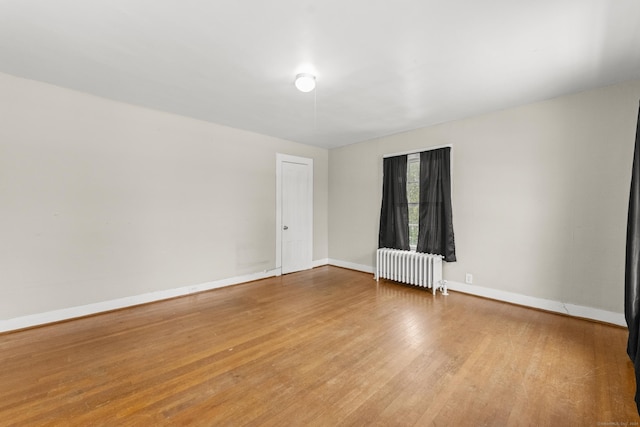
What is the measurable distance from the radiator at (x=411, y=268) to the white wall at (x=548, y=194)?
29 cm

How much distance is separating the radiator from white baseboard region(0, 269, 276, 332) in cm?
258

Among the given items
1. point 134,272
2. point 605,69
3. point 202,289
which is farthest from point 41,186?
point 605,69

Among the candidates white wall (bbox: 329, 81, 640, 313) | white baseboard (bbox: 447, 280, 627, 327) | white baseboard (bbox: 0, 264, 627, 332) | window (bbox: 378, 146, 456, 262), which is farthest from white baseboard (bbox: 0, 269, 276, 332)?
white wall (bbox: 329, 81, 640, 313)

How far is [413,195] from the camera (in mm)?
4602

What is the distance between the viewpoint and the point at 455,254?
4.09m

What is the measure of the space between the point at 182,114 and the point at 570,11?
4.27 metres

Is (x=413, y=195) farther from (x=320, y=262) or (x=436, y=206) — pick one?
(x=320, y=262)

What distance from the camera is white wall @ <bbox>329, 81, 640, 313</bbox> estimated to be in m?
2.89

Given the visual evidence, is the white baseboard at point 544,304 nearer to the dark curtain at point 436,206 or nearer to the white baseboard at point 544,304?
the white baseboard at point 544,304

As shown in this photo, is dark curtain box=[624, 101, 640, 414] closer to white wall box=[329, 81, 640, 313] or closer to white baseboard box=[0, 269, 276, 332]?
white wall box=[329, 81, 640, 313]

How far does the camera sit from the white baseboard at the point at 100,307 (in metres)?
2.79

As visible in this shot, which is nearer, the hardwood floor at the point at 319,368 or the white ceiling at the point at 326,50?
the hardwood floor at the point at 319,368

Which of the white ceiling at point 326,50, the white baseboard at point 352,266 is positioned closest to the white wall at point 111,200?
the white ceiling at point 326,50

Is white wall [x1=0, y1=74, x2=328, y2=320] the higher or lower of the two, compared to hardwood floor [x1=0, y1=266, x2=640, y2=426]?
higher
